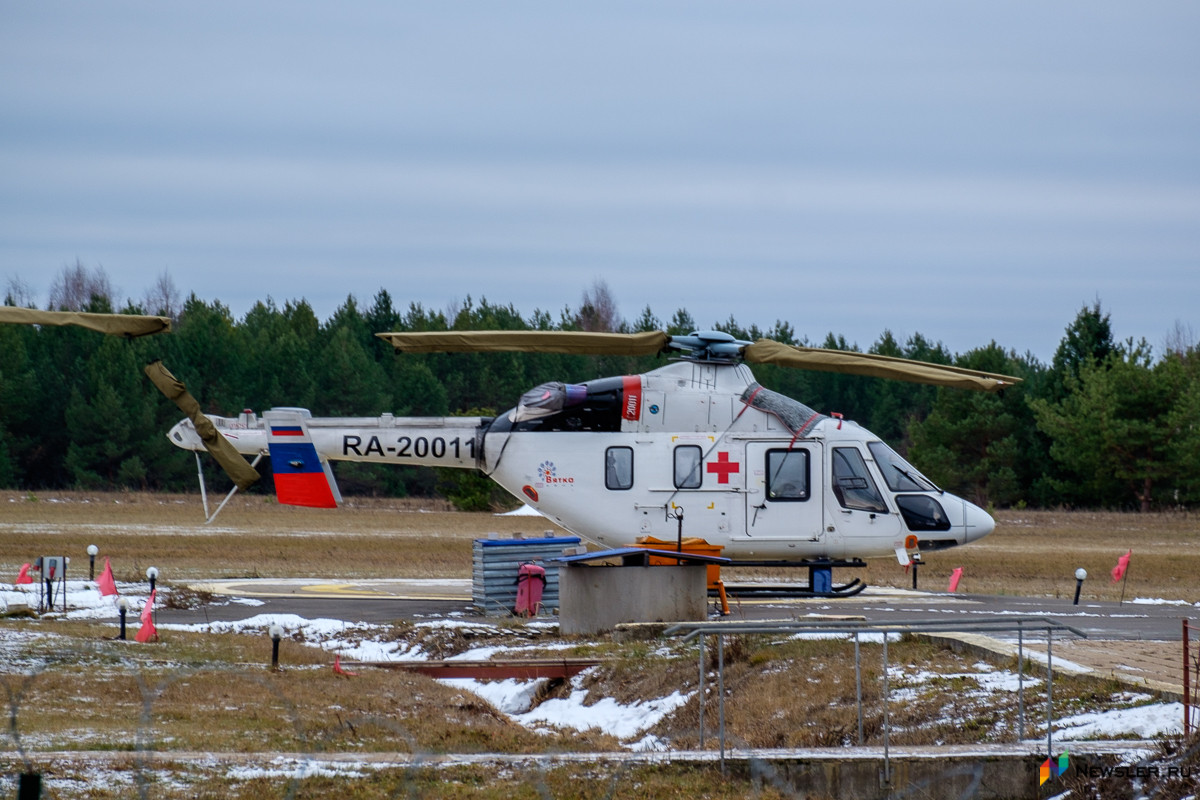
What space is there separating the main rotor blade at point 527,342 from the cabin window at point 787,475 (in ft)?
8.64

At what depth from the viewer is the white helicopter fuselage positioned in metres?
20.5

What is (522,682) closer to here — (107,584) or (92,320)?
(92,320)

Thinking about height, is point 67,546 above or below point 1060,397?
below

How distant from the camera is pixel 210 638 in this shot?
1631cm

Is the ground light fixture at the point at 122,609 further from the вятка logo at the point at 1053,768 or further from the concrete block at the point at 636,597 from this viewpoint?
the вятка logo at the point at 1053,768

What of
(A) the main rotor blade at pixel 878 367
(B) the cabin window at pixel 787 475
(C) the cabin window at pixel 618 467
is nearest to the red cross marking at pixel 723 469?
(B) the cabin window at pixel 787 475

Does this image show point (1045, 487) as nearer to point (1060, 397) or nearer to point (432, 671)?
point (1060, 397)

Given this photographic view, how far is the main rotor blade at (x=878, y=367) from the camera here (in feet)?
63.9

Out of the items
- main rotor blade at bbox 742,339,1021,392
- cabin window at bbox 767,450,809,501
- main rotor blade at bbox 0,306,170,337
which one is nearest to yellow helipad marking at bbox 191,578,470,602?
cabin window at bbox 767,450,809,501

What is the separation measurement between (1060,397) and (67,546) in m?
55.3

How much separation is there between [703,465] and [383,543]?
60.9 ft

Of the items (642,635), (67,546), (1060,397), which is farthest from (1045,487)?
(642,635)

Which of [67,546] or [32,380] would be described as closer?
[67,546]

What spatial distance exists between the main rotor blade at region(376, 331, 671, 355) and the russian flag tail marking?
96.0 inches
